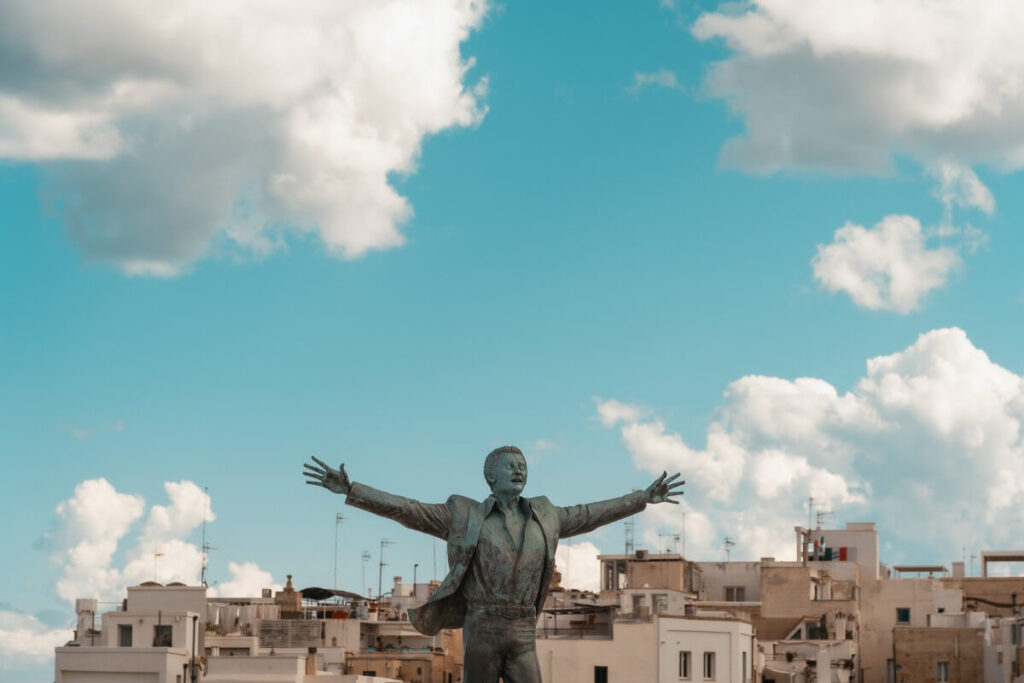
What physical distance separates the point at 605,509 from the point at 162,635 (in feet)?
231

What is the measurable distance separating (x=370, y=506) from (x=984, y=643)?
8553 cm

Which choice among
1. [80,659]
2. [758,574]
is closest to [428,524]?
[80,659]

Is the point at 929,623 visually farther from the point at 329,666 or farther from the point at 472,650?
the point at 472,650

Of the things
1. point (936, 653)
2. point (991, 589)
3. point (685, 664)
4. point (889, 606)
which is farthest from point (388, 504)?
point (991, 589)

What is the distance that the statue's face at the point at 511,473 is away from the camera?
730 inches

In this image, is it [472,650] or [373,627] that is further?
[373,627]

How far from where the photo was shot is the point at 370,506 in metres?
18.2

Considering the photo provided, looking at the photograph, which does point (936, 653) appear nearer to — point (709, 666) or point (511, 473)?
point (709, 666)

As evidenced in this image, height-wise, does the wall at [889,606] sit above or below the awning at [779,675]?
above

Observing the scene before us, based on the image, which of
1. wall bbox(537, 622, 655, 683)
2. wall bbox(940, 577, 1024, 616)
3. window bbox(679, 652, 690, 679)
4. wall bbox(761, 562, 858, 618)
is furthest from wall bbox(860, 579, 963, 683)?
wall bbox(537, 622, 655, 683)

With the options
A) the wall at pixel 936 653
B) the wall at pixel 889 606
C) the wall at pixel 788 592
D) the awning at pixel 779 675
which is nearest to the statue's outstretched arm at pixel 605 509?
the awning at pixel 779 675

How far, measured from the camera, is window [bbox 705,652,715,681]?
8669cm

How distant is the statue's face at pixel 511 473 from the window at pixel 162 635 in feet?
229

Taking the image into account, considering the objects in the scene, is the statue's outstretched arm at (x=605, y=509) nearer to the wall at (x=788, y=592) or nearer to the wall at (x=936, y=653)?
the wall at (x=936, y=653)
